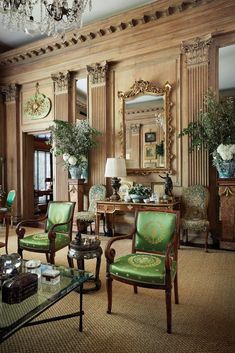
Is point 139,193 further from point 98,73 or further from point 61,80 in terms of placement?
point 61,80

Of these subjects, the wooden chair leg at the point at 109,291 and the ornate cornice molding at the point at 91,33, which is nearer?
the wooden chair leg at the point at 109,291

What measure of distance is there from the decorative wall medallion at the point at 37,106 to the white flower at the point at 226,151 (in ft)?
14.2

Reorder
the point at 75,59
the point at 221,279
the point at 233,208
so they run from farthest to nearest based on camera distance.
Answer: the point at 75,59
the point at 233,208
the point at 221,279

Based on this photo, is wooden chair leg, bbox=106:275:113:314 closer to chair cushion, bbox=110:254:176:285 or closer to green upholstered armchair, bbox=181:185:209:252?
chair cushion, bbox=110:254:176:285

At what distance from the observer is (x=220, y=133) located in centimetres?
426

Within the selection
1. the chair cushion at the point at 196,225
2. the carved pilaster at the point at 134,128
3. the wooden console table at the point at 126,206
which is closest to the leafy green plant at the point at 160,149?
the carved pilaster at the point at 134,128

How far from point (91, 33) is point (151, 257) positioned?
16.5 feet

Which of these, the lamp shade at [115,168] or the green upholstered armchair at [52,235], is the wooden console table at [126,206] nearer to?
the lamp shade at [115,168]

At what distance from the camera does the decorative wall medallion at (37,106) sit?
668 centimetres

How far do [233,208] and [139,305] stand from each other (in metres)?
2.49

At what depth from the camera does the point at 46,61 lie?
21.5 feet

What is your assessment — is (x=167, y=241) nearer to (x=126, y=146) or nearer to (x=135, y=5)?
(x=126, y=146)

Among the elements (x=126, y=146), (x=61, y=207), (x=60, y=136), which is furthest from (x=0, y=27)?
(x=61, y=207)

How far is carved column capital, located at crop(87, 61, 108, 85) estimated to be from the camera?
5664mm
